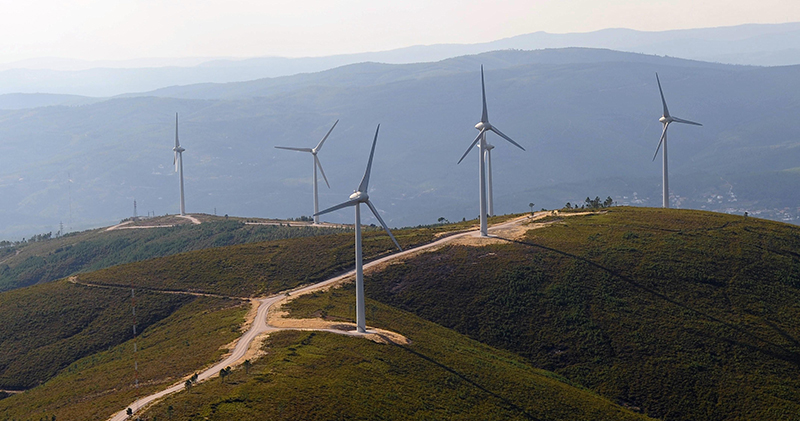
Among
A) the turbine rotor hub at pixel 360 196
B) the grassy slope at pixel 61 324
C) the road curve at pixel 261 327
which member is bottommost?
the grassy slope at pixel 61 324

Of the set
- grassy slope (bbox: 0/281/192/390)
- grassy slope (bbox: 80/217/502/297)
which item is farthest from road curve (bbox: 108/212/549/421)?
grassy slope (bbox: 0/281/192/390)

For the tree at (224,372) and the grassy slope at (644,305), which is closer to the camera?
the tree at (224,372)

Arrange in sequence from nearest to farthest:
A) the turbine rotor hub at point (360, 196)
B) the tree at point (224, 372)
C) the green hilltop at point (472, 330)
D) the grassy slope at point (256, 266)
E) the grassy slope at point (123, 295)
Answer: the tree at point (224, 372) < the green hilltop at point (472, 330) < the turbine rotor hub at point (360, 196) < the grassy slope at point (123, 295) < the grassy slope at point (256, 266)

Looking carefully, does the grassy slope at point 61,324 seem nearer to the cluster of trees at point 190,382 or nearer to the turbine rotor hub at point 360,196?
the cluster of trees at point 190,382

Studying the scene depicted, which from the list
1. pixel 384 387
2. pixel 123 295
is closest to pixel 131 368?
pixel 384 387

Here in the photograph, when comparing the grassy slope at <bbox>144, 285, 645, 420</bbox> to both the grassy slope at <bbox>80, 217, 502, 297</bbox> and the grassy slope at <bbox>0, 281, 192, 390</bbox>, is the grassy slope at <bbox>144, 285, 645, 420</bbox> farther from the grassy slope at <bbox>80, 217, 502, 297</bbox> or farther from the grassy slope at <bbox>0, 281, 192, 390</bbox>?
the grassy slope at <bbox>0, 281, 192, 390</bbox>

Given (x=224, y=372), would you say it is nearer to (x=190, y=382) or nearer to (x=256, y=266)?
(x=190, y=382)

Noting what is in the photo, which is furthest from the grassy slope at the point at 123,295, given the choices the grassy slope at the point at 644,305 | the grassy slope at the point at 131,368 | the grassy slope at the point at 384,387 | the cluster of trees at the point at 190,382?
the grassy slope at the point at 384,387

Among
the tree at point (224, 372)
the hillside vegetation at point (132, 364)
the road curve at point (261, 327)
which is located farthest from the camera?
the hillside vegetation at point (132, 364)
